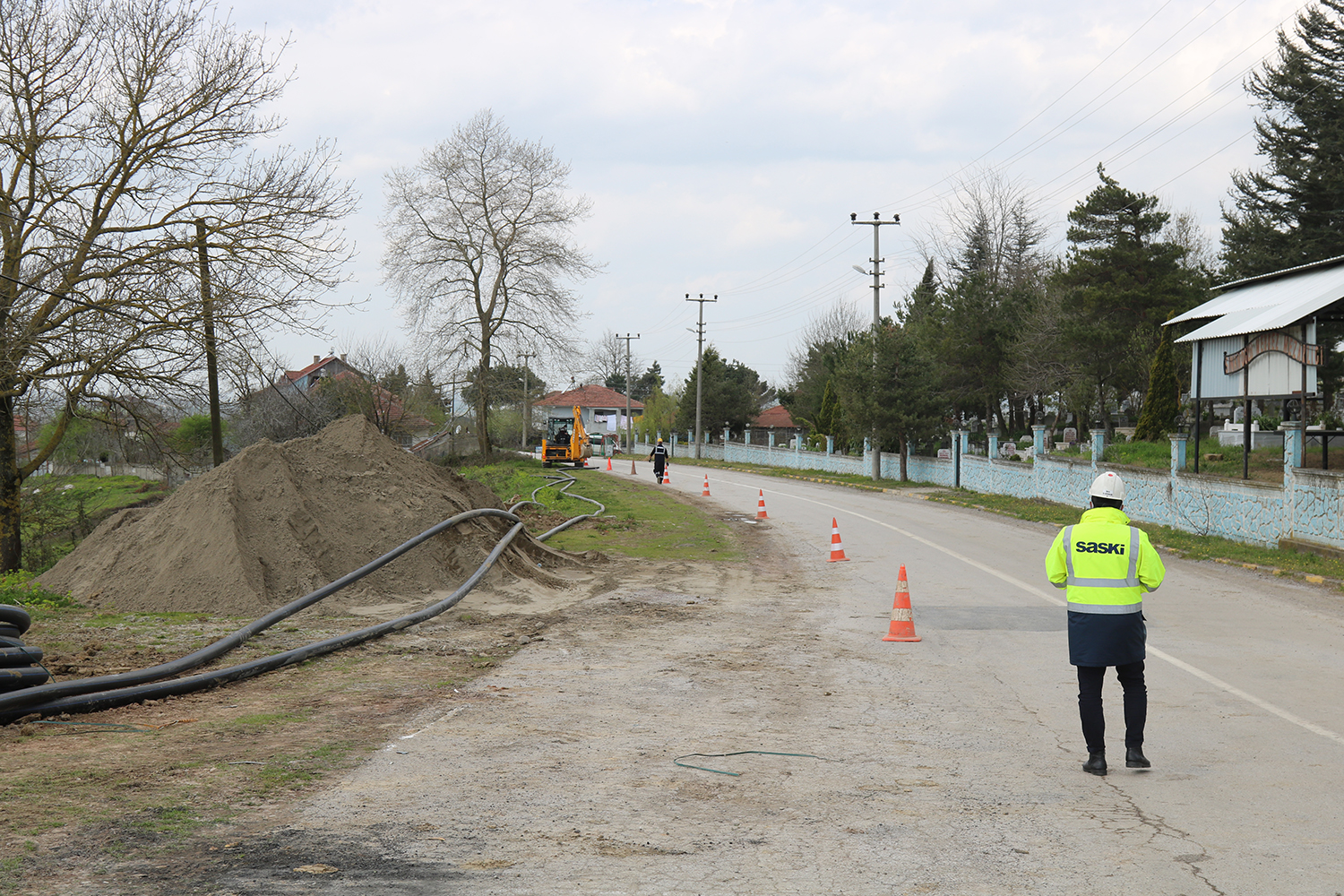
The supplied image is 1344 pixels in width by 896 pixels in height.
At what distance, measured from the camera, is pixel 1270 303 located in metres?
25.9

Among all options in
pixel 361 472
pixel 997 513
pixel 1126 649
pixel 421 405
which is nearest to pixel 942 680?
pixel 1126 649

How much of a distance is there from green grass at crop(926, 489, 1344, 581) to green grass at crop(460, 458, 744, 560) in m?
8.26

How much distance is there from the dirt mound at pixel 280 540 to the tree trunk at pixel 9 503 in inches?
305

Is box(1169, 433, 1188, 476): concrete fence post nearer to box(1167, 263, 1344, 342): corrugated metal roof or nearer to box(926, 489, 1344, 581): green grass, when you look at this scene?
box(926, 489, 1344, 581): green grass

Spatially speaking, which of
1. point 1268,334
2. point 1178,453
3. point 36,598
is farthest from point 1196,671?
point 1268,334

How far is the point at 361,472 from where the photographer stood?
48.7ft

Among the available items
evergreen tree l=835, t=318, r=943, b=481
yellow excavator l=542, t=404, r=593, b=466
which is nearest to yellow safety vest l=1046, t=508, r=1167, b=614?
evergreen tree l=835, t=318, r=943, b=481

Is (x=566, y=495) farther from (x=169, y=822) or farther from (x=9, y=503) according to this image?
(x=169, y=822)

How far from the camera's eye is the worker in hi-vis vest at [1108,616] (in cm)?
601

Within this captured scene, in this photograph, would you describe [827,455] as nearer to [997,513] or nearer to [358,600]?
[997,513]

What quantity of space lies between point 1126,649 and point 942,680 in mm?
2726

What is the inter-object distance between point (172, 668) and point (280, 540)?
4861mm

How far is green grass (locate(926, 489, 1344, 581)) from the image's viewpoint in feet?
51.8

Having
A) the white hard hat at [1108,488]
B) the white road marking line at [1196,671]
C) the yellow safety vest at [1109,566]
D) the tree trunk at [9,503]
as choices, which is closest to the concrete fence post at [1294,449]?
the white road marking line at [1196,671]
